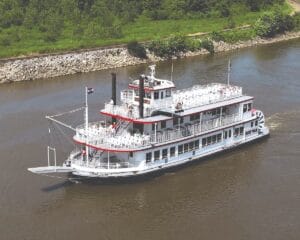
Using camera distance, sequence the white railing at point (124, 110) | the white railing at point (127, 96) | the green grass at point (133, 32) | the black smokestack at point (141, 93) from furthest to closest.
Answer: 1. the green grass at point (133, 32)
2. the white railing at point (127, 96)
3. the white railing at point (124, 110)
4. the black smokestack at point (141, 93)

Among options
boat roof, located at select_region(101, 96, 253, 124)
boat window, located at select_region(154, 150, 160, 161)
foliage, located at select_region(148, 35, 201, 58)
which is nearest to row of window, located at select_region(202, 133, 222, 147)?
boat roof, located at select_region(101, 96, 253, 124)

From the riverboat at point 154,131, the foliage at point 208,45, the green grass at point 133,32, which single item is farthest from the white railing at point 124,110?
the foliage at point 208,45

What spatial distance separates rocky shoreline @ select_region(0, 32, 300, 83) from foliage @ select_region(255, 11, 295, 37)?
23.0 m

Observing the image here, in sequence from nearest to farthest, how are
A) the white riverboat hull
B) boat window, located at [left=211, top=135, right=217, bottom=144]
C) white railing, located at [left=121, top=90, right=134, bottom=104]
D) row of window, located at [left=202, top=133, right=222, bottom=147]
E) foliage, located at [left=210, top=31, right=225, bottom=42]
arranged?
the white riverboat hull, white railing, located at [left=121, top=90, right=134, bottom=104], row of window, located at [left=202, top=133, right=222, bottom=147], boat window, located at [left=211, top=135, right=217, bottom=144], foliage, located at [left=210, top=31, right=225, bottom=42]

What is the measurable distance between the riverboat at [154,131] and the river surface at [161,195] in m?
1.02

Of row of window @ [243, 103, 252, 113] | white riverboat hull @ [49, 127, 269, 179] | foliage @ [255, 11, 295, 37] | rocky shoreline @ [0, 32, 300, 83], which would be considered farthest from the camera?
foliage @ [255, 11, 295, 37]

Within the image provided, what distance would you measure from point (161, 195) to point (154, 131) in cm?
488

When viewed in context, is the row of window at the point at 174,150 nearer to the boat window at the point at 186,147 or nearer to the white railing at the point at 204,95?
the boat window at the point at 186,147

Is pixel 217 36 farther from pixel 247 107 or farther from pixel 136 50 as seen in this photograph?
pixel 247 107

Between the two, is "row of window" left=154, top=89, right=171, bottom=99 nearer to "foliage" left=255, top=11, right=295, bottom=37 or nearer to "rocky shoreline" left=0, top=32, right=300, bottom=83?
"rocky shoreline" left=0, top=32, right=300, bottom=83

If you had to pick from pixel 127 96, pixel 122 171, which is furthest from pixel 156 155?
pixel 127 96

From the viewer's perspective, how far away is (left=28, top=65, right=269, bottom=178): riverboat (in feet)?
119

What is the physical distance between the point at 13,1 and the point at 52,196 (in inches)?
2668

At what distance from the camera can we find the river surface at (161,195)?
31.0 metres
